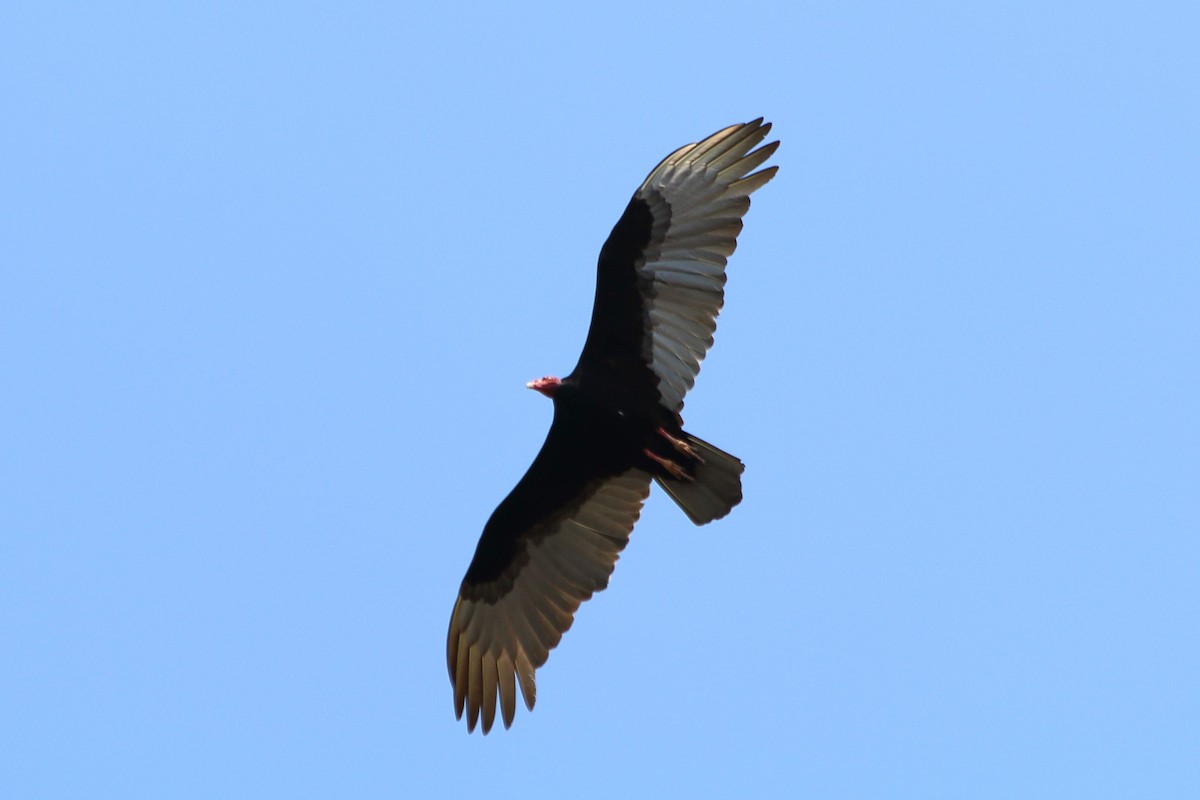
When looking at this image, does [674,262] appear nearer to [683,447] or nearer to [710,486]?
[683,447]

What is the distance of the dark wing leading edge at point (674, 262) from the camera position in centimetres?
923

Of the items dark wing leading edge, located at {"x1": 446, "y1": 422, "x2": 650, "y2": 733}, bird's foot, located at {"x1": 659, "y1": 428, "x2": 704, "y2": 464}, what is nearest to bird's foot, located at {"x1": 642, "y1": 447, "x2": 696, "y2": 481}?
bird's foot, located at {"x1": 659, "y1": 428, "x2": 704, "y2": 464}

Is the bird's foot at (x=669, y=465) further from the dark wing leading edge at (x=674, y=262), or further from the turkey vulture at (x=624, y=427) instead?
the dark wing leading edge at (x=674, y=262)

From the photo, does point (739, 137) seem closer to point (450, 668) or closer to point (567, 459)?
point (567, 459)

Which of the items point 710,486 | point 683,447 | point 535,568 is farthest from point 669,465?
point 535,568

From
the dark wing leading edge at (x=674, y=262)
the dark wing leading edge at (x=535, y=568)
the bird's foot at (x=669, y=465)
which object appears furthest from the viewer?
the dark wing leading edge at (x=535, y=568)

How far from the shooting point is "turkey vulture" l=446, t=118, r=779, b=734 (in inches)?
364

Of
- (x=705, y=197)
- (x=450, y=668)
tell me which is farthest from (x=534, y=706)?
(x=705, y=197)

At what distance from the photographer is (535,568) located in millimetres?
10023

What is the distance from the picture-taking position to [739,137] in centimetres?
923

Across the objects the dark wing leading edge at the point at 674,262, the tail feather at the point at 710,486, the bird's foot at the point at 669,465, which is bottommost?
the tail feather at the point at 710,486

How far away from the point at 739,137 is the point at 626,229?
0.91 meters

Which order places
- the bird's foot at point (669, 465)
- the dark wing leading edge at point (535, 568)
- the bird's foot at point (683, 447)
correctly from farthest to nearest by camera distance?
1. the dark wing leading edge at point (535, 568)
2. the bird's foot at point (669, 465)
3. the bird's foot at point (683, 447)

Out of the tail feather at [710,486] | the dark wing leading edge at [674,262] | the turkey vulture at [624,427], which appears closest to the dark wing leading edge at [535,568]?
the turkey vulture at [624,427]
